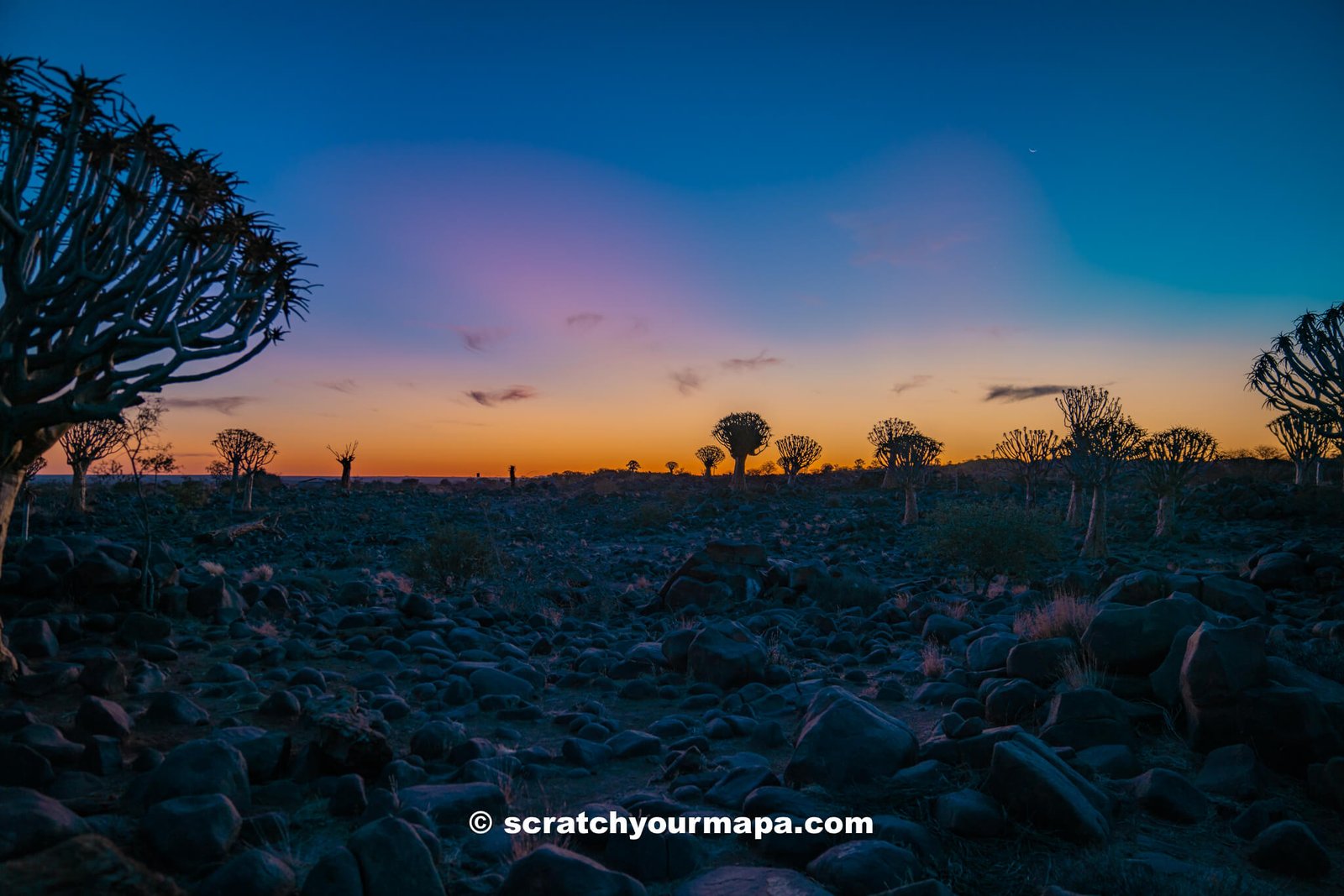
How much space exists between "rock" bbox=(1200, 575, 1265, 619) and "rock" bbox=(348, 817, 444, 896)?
34.3 ft

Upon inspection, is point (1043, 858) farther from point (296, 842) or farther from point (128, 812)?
point (128, 812)

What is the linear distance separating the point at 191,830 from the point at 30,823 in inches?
26.7

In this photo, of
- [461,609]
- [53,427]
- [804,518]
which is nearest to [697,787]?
[53,427]

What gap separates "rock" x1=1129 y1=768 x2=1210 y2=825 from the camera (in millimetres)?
4871

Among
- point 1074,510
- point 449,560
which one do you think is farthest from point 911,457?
point 449,560

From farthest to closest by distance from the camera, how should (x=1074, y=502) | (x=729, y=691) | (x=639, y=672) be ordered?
(x=1074, y=502)
(x=639, y=672)
(x=729, y=691)

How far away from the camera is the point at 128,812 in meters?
4.35

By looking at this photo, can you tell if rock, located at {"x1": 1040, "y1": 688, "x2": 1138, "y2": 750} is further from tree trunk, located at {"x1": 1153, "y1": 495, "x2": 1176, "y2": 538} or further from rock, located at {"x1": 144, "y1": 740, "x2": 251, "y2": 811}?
tree trunk, located at {"x1": 1153, "y1": 495, "x2": 1176, "y2": 538}

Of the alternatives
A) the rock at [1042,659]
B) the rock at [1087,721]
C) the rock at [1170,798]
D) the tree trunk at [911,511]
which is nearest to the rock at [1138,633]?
the rock at [1042,659]

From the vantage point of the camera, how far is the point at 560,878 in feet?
11.6

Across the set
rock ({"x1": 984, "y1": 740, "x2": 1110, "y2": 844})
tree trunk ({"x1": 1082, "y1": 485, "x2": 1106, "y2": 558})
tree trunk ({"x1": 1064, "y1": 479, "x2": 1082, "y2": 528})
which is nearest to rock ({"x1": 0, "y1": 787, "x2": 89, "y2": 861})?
rock ({"x1": 984, "y1": 740, "x2": 1110, "y2": 844})

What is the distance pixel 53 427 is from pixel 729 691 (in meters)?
7.28

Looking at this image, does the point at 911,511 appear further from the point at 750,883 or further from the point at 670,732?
the point at 750,883

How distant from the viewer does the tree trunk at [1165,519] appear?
2361cm
